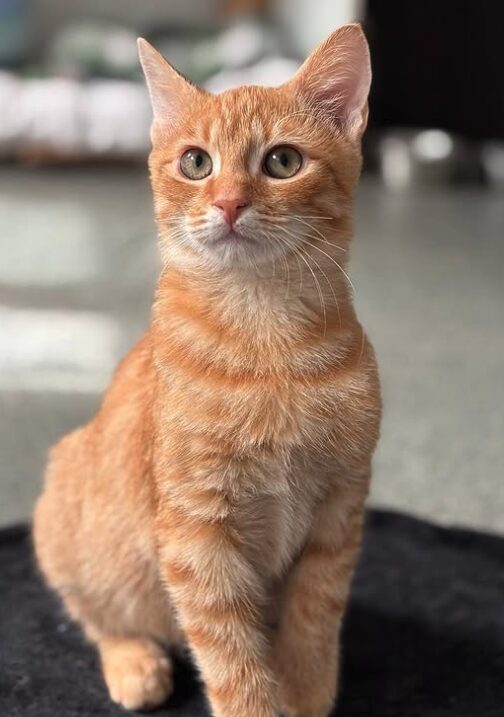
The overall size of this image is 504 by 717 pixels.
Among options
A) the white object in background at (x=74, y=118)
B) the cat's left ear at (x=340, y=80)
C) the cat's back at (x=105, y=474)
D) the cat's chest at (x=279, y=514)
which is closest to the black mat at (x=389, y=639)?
the cat's back at (x=105, y=474)

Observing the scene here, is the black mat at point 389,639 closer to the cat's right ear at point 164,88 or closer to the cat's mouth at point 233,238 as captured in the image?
the cat's mouth at point 233,238

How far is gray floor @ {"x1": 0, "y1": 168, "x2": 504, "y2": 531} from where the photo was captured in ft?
5.58

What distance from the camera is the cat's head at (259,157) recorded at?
0.87 metres

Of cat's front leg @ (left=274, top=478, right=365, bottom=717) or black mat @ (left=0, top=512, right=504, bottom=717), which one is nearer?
cat's front leg @ (left=274, top=478, right=365, bottom=717)

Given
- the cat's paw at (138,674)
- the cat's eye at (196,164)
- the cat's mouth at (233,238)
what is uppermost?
the cat's eye at (196,164)

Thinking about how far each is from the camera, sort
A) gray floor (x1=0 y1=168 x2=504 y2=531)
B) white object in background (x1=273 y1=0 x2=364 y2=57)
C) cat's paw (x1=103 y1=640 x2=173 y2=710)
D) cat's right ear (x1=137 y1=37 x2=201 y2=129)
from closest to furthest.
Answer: cat's right ear (x1=137 y1=37 x2=201 y2=129)
cat's paw (x1=103 y1=640 x2=173 y2=710)
gray floor (x1=0 y1=168 x2=504 y2=531)
white object in background (x1=273 y1=0 x2=364 y2=57)

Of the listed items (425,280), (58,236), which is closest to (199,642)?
(425,280)

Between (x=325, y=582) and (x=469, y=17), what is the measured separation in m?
3.52

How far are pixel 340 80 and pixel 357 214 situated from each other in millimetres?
2551

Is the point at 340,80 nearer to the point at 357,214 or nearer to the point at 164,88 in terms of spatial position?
the point at 164,88

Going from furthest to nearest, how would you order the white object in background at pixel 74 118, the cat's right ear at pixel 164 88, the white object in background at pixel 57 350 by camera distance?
1. the white object in background at pixel 74 118
2. the white object in background at pixel 57 350
3. the cat's right ear at pixel 164 88

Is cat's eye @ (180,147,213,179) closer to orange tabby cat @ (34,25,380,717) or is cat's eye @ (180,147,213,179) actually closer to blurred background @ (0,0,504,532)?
orange tabby cat @ (34,25,380,717)

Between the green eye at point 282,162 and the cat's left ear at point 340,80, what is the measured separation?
0.24 ft

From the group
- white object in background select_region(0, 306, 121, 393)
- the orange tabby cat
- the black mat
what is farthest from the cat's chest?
white object in background select_region(0, 306, 121, 393)
